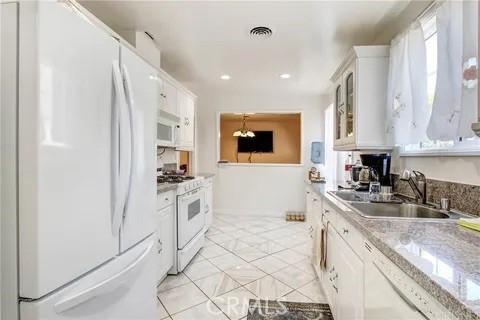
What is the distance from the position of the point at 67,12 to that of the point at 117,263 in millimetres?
960

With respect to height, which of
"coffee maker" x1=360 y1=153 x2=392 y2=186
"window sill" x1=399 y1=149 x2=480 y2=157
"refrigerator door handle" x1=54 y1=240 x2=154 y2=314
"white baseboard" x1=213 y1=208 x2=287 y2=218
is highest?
"window sill" x1=399 y1=149 x2=480 y2=157

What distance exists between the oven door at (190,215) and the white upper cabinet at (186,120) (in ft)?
2.48

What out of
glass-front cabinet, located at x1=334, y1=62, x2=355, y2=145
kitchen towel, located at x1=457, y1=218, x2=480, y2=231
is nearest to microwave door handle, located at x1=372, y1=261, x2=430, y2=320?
kitchen towel, located at x1=457, y1=218, x2=480, y2=231

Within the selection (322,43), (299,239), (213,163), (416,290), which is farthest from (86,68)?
(213,163)

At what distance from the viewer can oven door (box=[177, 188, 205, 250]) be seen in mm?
2629

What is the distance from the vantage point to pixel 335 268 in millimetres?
1725

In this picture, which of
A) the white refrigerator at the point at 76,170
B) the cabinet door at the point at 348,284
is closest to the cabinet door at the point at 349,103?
the cabinet door at the point at 348,284

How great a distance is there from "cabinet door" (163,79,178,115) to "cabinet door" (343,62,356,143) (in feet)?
6.39

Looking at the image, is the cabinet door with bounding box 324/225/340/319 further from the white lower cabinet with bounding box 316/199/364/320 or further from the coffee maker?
the coffee maker

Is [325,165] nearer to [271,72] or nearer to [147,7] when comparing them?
[271,72]

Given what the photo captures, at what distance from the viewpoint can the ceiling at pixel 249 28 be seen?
85.7 inches

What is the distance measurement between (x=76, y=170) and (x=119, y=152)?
8.4 inches

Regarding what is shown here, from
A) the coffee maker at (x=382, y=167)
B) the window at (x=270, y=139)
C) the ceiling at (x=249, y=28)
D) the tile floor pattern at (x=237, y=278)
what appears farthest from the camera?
the window at (x=270, y=139)

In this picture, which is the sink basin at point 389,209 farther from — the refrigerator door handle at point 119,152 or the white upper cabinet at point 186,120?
the white upper cabinet at point 186,120
